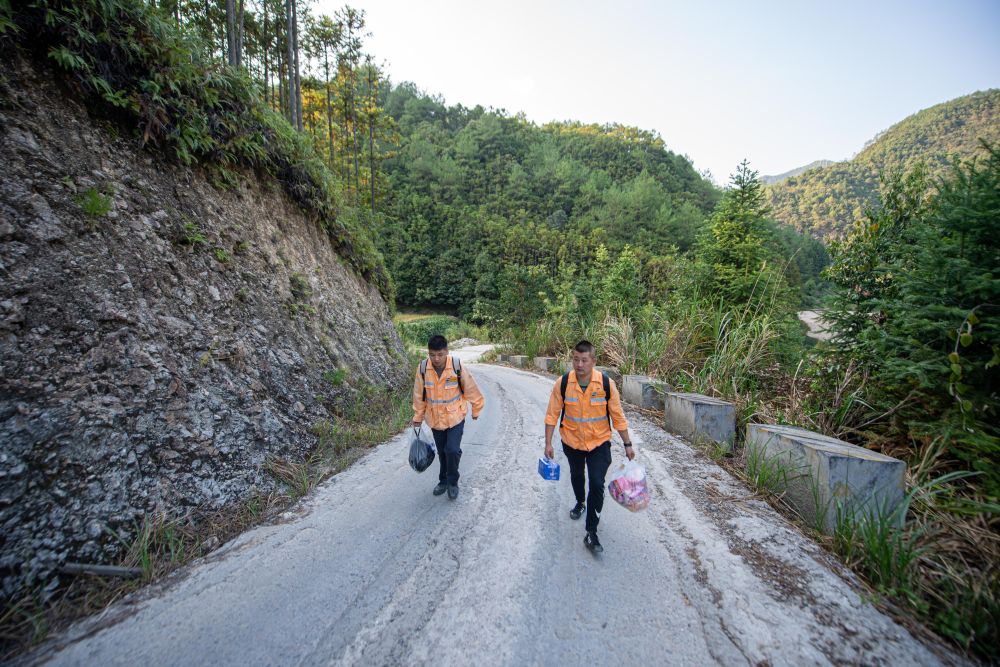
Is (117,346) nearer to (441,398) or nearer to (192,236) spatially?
(192,236)

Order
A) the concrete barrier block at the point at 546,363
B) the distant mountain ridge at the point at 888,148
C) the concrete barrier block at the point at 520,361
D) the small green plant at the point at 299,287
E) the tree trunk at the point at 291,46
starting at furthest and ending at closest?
the distant mountain ridge at the point at 888,148
the concrete barrier block at the point at 520,361
the concrete barrier block at the point at 546,363
the tree trunk at the point at 291,46
the small green plant at the point at 299,287

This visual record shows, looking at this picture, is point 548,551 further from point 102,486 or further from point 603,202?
point 603,202

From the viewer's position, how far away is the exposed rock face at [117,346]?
91.8 inches

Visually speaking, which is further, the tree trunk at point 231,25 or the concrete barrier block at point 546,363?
the concrete barrier block at point 546,363

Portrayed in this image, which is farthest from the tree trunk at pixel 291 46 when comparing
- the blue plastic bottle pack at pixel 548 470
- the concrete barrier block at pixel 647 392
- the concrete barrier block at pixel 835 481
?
the concrete barrier block at pixel 835 481

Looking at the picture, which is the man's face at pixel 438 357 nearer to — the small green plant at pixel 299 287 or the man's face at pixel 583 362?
the man's face at pixel 583 362

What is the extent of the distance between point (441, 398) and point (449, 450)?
1.66ft

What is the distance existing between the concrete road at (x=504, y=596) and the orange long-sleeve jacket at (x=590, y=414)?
0.74 meters

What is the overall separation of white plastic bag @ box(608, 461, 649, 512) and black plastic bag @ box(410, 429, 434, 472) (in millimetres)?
1626

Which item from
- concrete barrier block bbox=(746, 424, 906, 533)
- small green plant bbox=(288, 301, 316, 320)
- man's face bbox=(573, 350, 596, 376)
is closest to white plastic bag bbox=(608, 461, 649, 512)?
man's face bbox=(573, 350, 596, 376)

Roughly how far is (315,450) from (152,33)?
15.7 ft

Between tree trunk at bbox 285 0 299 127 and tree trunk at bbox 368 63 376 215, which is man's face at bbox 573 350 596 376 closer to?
tree trunk at bbox 285 0 299 127

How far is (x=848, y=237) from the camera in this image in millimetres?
4547

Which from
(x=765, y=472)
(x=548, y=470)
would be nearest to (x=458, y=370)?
(x=548, y=470)
